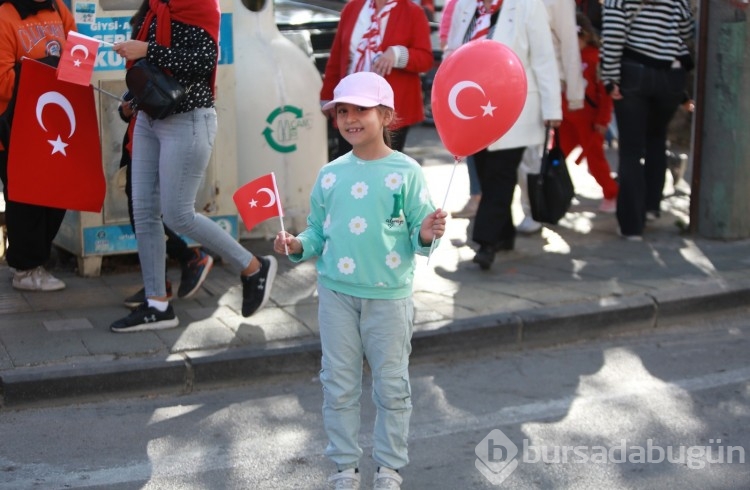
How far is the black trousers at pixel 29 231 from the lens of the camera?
6270mm

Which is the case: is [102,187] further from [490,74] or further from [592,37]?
[592,37]

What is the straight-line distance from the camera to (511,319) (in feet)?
20.0

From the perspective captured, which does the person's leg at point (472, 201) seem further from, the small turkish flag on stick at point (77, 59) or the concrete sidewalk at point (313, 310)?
the small turkish flag on stick at point (77, 59)

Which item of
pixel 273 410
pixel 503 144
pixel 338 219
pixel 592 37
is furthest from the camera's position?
pixel 592 37

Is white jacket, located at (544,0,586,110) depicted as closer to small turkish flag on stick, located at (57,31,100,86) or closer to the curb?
the curb

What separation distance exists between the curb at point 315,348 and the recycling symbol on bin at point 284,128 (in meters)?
2.25

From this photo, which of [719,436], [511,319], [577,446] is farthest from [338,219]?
[511,319]

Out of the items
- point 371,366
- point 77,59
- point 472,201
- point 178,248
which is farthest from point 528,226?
point 371,366

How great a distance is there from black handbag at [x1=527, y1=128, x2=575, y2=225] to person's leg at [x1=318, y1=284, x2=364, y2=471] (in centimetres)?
353

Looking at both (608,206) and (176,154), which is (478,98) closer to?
(176,154)

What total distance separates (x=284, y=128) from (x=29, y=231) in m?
2.02

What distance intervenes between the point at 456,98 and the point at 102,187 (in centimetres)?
258

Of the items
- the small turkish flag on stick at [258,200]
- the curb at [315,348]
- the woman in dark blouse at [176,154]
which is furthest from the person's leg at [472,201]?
the small turkish flag on stick at [258,200]

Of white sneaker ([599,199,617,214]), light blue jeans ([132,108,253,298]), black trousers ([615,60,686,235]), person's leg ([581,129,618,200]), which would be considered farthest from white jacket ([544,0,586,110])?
light blue jeans ([132,108,253,298])
